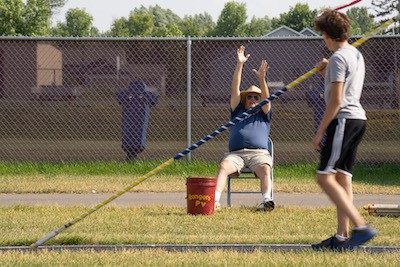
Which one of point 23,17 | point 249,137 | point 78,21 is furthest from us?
point 78,21

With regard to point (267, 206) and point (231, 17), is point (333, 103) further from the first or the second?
point (231, 17)

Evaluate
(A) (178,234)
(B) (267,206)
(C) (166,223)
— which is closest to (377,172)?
(B) (267,206)

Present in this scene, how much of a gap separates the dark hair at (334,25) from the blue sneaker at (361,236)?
1.48 metres

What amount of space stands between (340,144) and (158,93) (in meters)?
8.77

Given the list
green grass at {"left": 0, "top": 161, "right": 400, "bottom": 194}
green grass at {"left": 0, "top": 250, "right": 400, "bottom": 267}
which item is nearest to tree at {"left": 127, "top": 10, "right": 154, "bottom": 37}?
green grass at {"left": 0, "top": 161, "right": 400, "bottom": 194}

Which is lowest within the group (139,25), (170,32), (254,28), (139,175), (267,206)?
(139,175)

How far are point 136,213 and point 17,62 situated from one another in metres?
6.09

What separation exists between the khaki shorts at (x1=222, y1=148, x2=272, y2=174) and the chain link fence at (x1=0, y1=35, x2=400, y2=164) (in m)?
4.13

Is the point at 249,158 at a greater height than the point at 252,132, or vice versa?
the point at 252,132

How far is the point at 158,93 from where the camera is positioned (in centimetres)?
1605

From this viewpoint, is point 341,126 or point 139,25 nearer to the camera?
point 341,126

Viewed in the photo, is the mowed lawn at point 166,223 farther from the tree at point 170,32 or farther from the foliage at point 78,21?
the foliage at point 78,21

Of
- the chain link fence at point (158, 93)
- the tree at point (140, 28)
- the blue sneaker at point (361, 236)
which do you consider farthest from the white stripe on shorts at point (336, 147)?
the tree at point (140, 28)

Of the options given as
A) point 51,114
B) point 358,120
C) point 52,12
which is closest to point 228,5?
point 52,12
